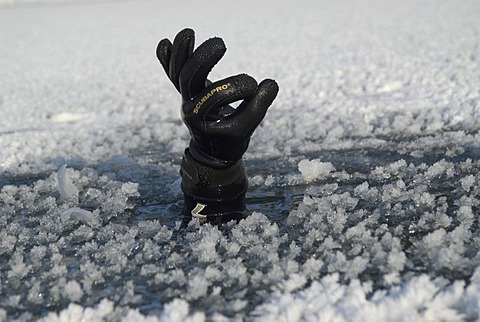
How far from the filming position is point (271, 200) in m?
2.93

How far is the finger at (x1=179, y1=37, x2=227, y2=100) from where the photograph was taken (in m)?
2.51

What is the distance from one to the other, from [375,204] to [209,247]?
2.71ft

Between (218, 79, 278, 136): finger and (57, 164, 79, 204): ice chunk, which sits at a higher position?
(218, 79, 278, 136): finger

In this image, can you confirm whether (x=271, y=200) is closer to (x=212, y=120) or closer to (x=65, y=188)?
(x=212, y=120)

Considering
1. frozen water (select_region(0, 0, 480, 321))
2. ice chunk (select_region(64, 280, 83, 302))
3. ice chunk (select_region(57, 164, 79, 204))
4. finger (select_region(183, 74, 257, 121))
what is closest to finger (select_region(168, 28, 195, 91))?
finger (select_region(183, 74, 257, 121))

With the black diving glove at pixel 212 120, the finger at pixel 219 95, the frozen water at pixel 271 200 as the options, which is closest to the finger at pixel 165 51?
the black diving glove at pixel 212 120

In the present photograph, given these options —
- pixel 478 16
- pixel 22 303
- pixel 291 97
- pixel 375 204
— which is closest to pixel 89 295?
pixel 22 303

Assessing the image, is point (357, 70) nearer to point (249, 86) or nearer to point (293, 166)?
point (293, 166)

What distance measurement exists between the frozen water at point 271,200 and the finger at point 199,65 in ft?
1.87

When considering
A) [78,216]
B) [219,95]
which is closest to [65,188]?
[78,216]

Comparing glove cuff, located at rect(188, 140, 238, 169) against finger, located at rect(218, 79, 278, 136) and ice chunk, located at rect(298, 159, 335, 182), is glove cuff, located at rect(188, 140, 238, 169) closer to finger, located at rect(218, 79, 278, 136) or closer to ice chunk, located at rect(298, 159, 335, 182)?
finger, located at rect(218, 79, 278, 136)

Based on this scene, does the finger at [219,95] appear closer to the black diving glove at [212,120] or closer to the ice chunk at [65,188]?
the black diving glove at [212,120]

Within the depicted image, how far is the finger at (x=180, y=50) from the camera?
8.45 feet

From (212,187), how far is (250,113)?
0.38 m
